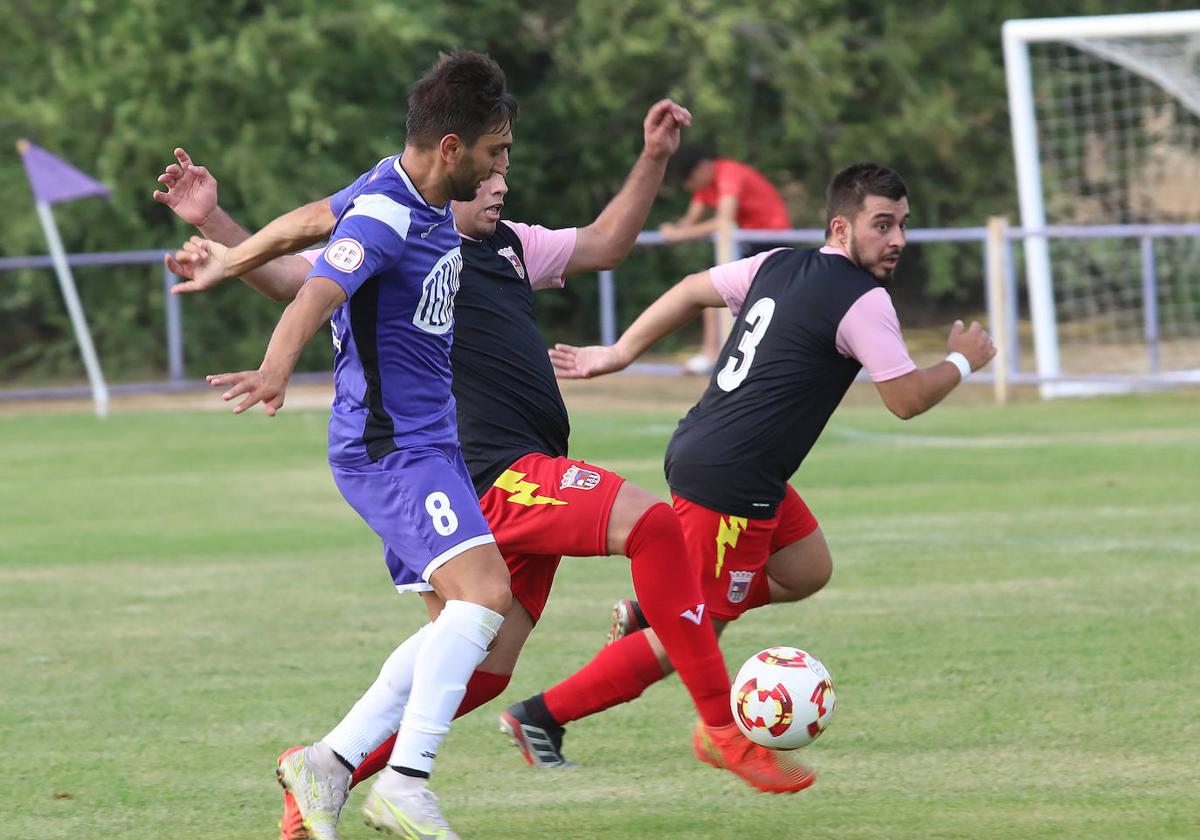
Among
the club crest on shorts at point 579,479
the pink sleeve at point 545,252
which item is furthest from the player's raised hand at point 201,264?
the pink sleeve at point 545,252

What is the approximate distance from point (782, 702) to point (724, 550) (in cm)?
72

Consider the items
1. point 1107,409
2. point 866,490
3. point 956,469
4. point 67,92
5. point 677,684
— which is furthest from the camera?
point 67,92

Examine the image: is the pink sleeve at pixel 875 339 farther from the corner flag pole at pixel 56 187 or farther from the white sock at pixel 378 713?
the corner flag pole at pixel 56 187

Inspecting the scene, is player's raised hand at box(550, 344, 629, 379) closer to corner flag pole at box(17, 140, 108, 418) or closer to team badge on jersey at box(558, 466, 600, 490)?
team badge on jersey at box(558, 466, 600, 490)

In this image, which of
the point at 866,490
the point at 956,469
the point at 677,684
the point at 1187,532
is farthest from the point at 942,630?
the point at 956,469

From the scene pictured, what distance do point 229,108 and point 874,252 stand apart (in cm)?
1668

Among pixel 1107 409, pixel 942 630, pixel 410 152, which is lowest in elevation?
pixel 1107 409

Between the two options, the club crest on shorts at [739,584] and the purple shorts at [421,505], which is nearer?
the purple shorts at [421,505]

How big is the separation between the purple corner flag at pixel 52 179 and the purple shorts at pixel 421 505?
48.4ft

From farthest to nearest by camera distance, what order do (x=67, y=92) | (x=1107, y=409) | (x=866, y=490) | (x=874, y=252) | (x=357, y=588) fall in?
(x=67, y=92) < (x=1107, y=409) < (x=866, y=490) < (x=357, y=588) < (x=874, y=252)

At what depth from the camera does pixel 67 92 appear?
21438 millimetres

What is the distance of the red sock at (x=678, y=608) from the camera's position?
529cm

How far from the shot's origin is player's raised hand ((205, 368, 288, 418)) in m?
4.32

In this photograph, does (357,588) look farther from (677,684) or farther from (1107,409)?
(1107,409)
